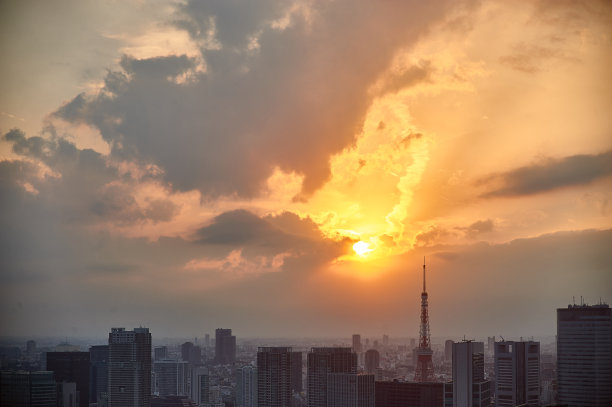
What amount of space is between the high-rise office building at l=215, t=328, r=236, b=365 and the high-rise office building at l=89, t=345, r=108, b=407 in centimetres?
195

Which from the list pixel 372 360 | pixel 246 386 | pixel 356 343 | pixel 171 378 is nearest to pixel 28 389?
pixel 246 386

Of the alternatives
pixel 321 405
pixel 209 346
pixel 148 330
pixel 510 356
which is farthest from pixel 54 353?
pixel 510 356

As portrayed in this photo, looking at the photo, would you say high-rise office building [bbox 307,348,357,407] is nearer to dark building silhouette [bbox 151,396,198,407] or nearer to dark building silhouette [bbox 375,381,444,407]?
dark building silhouette [bbox 375,381,444,407]

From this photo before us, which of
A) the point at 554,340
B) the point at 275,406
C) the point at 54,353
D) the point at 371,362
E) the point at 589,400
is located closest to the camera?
the point at 589,400

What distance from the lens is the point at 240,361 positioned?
1395 cm

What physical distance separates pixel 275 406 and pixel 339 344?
1425 millimetres

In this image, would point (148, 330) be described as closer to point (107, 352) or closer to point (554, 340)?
point (107, 352)

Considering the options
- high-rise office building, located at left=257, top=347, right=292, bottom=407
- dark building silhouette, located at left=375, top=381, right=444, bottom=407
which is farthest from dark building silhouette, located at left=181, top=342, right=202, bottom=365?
dark building silhouette, located at left=375, top=381, right=444, bottom=407

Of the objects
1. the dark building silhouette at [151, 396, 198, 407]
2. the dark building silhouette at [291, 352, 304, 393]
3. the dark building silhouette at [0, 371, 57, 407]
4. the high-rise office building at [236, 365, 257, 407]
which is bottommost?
the dark building silhouette at [151, 396, 198, 407]

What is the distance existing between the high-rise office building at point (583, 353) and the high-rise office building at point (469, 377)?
0.95 meters

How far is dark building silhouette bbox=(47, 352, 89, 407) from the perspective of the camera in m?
8.98

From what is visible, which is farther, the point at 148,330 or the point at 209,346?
the point at 209,346

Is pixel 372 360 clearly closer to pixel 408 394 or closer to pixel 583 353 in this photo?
pixel 408 394

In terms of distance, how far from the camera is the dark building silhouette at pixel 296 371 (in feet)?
39.3
